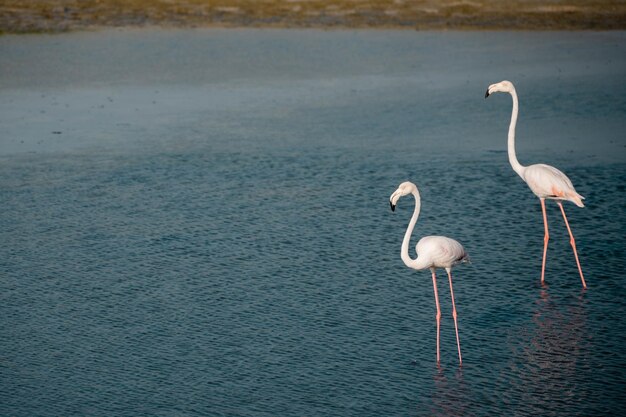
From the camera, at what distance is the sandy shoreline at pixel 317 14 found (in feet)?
91.2

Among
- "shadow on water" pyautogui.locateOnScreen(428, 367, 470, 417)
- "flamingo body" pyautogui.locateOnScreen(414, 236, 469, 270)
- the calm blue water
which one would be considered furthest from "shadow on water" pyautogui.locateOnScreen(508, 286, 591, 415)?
"flamingo body" pyautogui.locateOnScreen(414, 236, 469, 270)

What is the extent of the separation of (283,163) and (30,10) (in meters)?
18.5

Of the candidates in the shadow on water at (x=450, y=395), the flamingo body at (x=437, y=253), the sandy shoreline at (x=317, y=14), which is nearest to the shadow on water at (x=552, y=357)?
the shadow on water at (x=450, y=395)

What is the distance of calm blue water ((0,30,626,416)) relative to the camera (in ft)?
25.8

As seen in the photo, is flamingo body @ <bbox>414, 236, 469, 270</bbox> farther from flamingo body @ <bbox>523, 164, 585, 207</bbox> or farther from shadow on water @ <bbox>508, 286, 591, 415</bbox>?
flamingo body @ <bbox>523, 164, 585, 207</bbox>

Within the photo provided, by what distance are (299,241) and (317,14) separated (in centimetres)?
1927

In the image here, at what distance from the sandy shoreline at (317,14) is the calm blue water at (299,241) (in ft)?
19.4

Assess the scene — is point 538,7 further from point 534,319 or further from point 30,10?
point 534,319

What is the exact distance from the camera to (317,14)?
1167 inches

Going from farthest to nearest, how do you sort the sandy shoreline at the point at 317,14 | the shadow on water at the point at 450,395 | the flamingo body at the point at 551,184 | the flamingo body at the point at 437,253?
the sandy shoreline at the point at 317,14 → the flamingo body at the point at 551,184 → the flamingo body at the point at 437,253 → the shadow on water at the point at 450,395

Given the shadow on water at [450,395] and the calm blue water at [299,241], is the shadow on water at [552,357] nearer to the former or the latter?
the calm blue water at [299,241]

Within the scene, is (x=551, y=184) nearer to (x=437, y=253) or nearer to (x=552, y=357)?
(x=437, y=253)

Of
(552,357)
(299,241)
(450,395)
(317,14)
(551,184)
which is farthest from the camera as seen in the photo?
(317,14)

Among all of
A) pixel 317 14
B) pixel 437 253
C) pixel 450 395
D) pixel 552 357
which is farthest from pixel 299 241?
pixel 317 14
